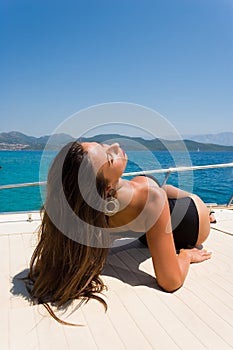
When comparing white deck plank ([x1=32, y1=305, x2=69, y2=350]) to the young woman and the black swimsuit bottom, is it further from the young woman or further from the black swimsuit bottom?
the black swimsuit bottom

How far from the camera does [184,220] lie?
2057mm

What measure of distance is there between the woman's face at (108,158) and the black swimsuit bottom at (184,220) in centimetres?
74

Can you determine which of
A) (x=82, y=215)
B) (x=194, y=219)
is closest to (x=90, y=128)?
(x=82, y=215)

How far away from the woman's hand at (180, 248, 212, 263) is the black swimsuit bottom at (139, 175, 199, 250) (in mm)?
90

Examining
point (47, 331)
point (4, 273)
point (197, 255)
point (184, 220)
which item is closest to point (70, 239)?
point (47, 331)

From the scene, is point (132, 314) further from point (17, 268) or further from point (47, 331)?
point (17, 268)

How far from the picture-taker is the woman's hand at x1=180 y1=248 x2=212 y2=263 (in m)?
2.01

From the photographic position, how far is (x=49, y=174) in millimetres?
1433

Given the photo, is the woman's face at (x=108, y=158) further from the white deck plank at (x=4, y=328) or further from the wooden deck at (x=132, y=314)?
the white deck plank at (x=4, y=328)

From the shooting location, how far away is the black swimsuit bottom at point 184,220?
2.04 meters

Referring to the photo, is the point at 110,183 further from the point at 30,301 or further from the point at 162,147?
the point at 30,301

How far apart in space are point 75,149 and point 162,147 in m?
0.58

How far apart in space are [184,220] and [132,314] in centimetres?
85

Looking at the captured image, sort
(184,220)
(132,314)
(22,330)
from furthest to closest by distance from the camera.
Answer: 1. (184,220)
2. (132,314)
3. (22,330)
